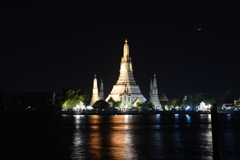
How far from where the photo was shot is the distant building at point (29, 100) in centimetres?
15612

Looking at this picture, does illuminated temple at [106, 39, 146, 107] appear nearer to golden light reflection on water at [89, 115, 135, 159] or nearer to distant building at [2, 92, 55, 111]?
distant building at [2, 92, 55, 111]

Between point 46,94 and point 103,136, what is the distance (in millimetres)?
102595

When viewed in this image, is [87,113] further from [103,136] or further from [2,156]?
[2,156]

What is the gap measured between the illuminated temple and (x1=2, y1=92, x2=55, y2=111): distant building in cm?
1913

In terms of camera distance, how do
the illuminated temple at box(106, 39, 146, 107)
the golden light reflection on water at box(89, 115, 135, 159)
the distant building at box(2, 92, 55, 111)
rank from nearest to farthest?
1. the golden light reflection on water at box(89, 115, 135, 159)
2. the distant building at box(2, 92, 55, 111)
3. the illuminated temple at box(106, 39, 146, 107)

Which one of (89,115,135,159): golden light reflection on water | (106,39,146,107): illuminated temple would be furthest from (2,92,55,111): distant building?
(89,115,135,159): golden light reflection on water

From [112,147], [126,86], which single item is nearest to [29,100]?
[126,86]

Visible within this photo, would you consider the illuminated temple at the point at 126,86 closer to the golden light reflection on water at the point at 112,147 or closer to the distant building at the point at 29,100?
the distant building at the point at 29,100

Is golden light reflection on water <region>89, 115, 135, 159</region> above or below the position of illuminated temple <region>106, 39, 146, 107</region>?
below

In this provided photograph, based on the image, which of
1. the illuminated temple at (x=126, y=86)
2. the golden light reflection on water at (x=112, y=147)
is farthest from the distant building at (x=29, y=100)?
the golden light reflection on water at (x=112, y=147)

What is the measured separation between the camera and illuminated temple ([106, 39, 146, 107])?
6280 inches

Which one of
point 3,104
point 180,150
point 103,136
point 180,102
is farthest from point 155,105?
point 180,150

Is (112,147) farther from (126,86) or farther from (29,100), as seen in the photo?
(126,86)

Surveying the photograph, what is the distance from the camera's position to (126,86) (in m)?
160
